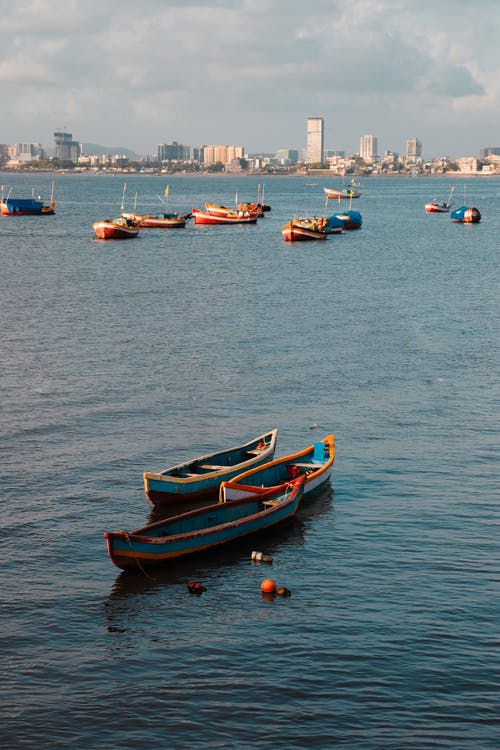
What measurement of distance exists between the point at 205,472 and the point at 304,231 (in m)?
110

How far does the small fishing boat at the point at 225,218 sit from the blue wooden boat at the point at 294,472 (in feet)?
469

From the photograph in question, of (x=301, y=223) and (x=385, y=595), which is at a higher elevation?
(x=301, y=223)

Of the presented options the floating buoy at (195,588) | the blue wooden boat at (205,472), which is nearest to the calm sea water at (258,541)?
the floating buoy at (195,588)

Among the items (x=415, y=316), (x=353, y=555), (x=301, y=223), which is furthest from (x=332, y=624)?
(x=301, y=223)

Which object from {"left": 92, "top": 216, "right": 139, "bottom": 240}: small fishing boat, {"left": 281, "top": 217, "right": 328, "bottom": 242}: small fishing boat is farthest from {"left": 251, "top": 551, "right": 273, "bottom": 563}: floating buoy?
{"left": 92, "top": 216, "right": 139, "bottom": 240}: small fishing boat

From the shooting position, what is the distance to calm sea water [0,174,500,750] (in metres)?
24.5

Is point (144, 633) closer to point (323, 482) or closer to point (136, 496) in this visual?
point (136, 496)

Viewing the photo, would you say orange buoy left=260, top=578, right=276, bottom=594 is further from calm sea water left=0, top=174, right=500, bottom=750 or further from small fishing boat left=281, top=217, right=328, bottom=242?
small fishing boat left=281, top=217, right=328, bottom=242

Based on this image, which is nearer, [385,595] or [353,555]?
[385,595]

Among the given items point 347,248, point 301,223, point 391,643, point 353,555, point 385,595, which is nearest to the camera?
point 391,643

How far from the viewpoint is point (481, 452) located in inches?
1694

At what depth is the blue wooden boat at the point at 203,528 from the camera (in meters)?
31.3

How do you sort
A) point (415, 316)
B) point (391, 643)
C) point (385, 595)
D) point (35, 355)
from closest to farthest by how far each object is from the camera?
point (391, 643) < point (385, 595) < point (35, 355) < point (415, 316)

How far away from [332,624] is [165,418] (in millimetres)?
20707
